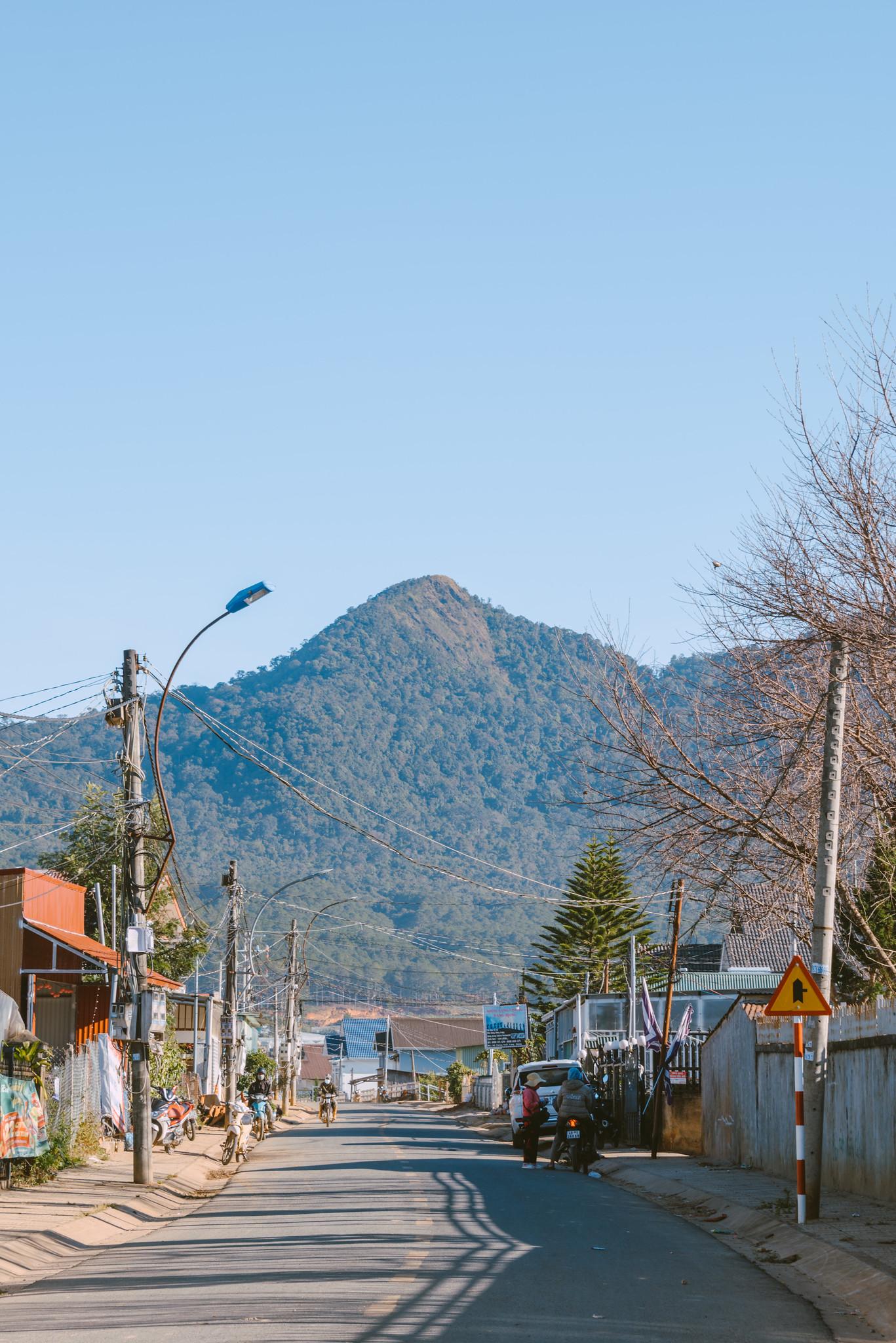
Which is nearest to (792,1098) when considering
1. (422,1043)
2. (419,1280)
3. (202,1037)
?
(419,1280)

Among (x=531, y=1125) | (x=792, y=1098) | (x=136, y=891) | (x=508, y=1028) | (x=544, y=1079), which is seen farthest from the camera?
(x=508, y=1028)

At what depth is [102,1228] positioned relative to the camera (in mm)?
17062

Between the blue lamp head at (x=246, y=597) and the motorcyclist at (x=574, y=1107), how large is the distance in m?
10.1

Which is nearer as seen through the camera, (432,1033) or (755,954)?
(755,954)

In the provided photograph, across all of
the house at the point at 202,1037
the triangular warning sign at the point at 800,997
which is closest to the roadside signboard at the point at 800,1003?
the triangular warning sign at the point at 800,997

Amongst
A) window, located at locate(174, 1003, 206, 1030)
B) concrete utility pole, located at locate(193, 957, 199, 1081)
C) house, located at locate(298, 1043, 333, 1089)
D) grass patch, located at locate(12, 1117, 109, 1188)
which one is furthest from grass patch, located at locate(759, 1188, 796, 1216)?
house, located at locate(298, 1043, 333, 1089)

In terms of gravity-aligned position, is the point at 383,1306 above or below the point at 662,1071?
above

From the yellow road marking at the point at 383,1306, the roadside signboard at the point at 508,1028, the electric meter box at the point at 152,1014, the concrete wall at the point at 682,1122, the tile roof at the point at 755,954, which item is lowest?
the roadside signboard at the point at 508,1028

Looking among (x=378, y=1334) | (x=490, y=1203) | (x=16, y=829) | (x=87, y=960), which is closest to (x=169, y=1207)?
(x=490, y=1203)

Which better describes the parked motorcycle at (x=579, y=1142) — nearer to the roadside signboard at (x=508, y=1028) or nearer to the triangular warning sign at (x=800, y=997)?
the triangular warning sign at (x=800, y=997)

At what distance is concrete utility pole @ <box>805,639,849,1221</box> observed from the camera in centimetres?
1580

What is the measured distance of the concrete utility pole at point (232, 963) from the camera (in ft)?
138

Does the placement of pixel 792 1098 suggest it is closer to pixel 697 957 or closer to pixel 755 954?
Answer: pixel 755 954

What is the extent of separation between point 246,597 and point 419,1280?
37.9 ft
